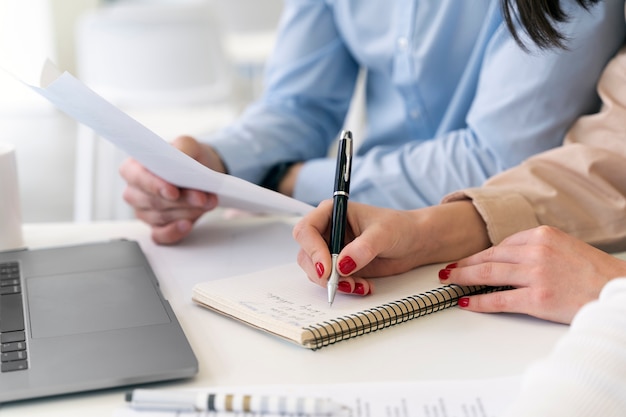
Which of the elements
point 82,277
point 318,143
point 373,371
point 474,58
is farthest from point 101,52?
point 373,371

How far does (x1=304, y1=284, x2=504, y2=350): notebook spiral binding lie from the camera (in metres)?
0.68

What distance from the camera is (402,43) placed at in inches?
48.7

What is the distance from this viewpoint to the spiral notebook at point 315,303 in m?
0.69

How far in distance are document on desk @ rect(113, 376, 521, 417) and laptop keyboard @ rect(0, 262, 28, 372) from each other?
117mm

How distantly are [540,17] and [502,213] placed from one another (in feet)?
0.72

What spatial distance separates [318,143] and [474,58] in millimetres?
343

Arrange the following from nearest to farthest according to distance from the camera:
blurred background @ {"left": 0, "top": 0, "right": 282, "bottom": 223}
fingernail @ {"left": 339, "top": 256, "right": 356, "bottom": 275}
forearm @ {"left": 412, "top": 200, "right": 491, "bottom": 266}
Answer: fingernail @ {"left": 339, "top": 256, "right": 356, "bottom": 275}
forearm @ {"left": 412, "top": 200, "right": 491, "bottom": 266}
blurred background @ {"left": 0, "top": 0, "right": 282, "bottom": 223}

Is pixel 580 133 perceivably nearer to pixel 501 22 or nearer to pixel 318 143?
pixel 501 22

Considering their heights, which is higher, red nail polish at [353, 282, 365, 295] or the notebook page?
red nail polish at [353, 282, 365, 295]

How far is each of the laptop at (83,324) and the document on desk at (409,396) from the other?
5 cm

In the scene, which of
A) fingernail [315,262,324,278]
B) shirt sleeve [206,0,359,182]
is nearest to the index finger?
fingernail [315,262,324,278]

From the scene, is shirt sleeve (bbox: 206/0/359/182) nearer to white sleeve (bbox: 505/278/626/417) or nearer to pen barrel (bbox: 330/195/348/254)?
pen barrel (bbox: 330/195/348/254)

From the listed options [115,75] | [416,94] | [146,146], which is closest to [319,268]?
[146,146]

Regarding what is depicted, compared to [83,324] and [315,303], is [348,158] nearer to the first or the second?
[315,303]
